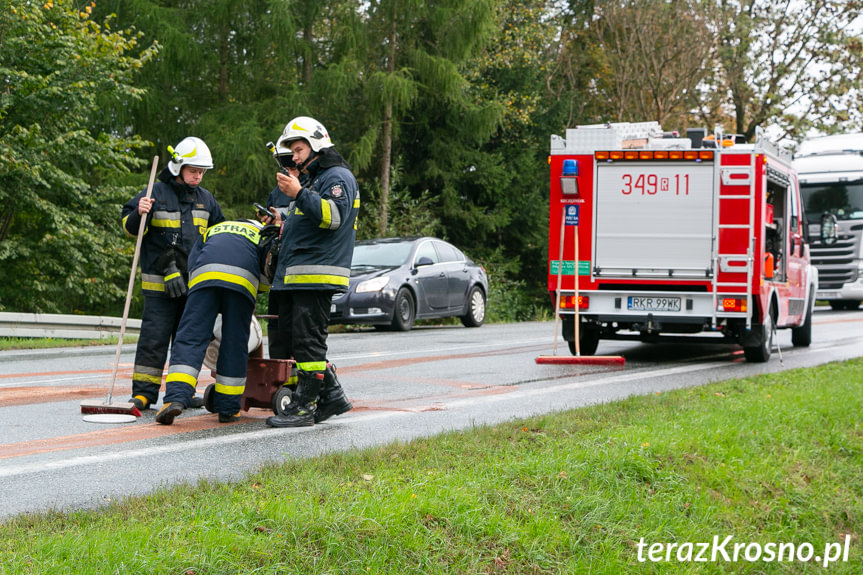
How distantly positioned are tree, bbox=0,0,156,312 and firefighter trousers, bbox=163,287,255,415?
11432 mm

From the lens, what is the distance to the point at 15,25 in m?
17.4

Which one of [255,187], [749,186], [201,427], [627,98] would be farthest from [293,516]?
[627,98]

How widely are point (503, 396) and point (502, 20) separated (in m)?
24.9

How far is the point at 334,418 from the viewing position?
7.40 meters

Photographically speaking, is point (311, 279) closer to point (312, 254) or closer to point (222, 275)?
point (312, 254)

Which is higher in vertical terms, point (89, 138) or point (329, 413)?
point (89, 138)

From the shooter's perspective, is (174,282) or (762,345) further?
(762,345)

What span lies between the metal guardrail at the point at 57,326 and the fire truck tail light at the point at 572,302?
6.21 metres

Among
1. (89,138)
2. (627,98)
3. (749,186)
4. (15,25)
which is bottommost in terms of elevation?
(749,186)

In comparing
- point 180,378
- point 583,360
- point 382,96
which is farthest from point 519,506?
point 382,96

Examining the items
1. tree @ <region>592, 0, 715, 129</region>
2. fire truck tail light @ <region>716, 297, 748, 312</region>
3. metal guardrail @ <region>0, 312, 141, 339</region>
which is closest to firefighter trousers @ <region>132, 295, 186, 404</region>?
fire truck tail light @ <region>716, 297, 748, 312</region>

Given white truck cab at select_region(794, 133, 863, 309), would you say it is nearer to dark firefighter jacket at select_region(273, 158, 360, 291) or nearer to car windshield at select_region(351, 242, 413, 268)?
car windshield at select_region(351, 242, 413, 268)

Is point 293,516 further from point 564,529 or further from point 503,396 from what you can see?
point 503,396

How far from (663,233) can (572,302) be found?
1.31 meters
